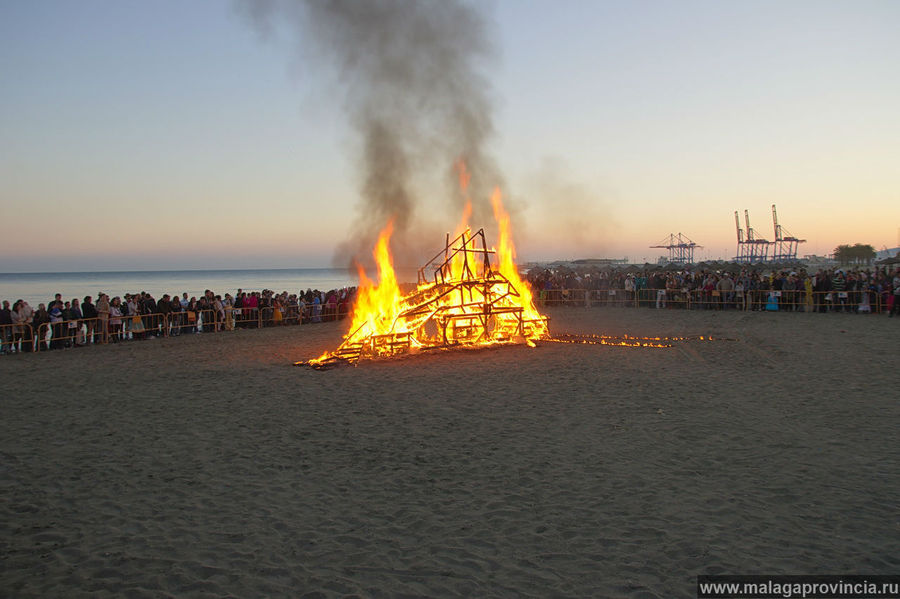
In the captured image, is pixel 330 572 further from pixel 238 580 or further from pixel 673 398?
pixel 673 398

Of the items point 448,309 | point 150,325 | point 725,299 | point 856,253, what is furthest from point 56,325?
point 856,253

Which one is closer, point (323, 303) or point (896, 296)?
point (896, 296)

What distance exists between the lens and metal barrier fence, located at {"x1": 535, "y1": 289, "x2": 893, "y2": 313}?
81.0 ft


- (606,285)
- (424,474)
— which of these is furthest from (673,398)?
(606,285)

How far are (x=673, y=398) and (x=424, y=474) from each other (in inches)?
218

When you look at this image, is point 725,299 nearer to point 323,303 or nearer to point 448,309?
point 448,309

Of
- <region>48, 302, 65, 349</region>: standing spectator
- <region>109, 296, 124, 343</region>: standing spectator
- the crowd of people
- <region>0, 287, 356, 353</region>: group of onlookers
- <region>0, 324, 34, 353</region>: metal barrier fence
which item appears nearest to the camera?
<region>0, 324, 34, 353</region>: metal barrier fence

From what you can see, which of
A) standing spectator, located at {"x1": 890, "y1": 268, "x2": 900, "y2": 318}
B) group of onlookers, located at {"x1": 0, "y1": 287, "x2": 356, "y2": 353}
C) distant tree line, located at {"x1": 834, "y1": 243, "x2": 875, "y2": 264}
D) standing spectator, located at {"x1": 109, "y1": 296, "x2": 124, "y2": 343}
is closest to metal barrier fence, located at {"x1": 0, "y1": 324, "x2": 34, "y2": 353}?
group of onlookers, located at {"x1": 0, "y1": 287, "x2": 356, "y2": 353}

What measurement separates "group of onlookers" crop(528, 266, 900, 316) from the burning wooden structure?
13.4 meters

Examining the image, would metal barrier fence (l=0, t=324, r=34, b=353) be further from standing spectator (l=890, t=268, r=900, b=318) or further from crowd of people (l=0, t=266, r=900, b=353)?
standing spectator (l=890, t=268, r=900, b=318)

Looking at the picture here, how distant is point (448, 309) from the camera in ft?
55.3

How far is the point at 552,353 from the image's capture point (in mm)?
16016

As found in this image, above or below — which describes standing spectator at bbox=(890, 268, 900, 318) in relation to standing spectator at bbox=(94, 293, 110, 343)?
below

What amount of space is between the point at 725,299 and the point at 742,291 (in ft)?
2.90
